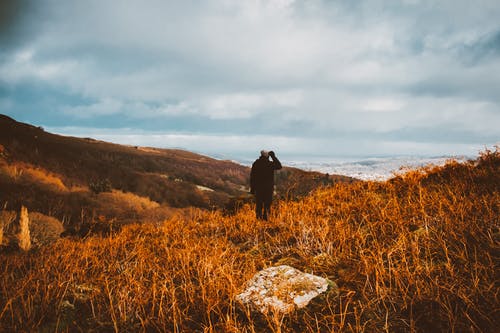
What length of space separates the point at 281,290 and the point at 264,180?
4247 millimetres

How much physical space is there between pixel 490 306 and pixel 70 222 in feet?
52.1

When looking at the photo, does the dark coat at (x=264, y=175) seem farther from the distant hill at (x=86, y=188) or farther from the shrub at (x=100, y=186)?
the shrub at (x=100, y=186)

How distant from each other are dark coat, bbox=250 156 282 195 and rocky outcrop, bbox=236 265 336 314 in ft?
12.3

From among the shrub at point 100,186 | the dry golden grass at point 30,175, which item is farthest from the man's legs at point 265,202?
the shrub at point 100,186

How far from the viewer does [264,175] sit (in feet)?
23.0

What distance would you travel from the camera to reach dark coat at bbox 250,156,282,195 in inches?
276

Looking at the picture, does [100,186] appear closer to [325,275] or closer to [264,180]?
[264,180]

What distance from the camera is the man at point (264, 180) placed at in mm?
7000

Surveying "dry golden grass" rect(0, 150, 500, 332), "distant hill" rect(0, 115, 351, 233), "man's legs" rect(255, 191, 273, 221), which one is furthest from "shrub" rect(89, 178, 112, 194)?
"man's legs" rect(255, 191, 273, 221)

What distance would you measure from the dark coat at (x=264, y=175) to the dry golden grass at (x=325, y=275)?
3.46 feet

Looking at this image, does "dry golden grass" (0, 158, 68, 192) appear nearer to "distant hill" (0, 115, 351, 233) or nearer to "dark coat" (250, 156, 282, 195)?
"distant hill" (0, 115, 351, 233)

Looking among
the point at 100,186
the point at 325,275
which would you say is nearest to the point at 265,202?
the point at 325,275

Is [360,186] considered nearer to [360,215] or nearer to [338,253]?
[360,215]

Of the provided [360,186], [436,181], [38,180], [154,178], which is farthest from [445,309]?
[154,178]
